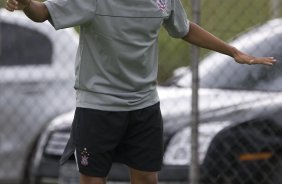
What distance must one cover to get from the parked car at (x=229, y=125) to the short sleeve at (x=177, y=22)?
1682 millimetres

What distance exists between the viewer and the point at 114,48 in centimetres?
448

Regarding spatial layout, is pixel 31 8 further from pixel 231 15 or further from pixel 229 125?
pixel 231 15

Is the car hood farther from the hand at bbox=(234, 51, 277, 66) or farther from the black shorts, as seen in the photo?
the black shorts

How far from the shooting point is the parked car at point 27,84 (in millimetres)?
8523

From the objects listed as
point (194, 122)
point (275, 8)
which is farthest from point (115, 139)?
point (275, 8)

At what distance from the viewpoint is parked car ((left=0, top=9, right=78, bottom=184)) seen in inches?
336

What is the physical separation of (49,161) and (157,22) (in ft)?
9.49

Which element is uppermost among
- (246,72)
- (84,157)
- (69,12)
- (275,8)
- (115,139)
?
(69,12)

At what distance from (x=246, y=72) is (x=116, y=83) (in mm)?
2615

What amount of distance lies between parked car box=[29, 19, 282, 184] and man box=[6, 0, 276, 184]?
5.38 feet

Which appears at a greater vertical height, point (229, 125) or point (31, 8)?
point (31, 8)

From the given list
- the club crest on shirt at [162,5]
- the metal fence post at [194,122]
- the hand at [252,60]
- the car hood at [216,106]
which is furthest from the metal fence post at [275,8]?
the club crest on shirt at [162,5]

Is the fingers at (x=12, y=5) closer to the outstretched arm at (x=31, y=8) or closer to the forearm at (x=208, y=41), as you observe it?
the outstretched arm at (x=31, y=8)

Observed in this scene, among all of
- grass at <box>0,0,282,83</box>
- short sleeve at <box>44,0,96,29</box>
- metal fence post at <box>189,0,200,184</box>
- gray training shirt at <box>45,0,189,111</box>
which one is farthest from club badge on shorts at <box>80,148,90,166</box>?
grass at <box>0,0,282,83</box>
